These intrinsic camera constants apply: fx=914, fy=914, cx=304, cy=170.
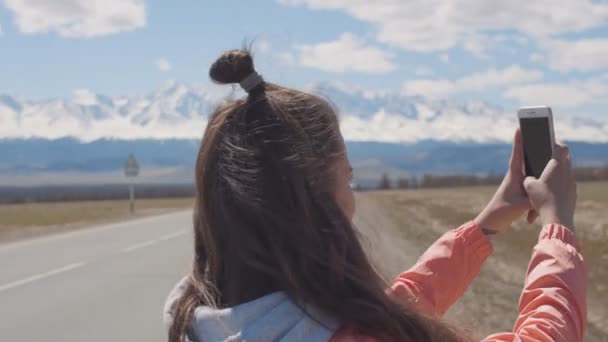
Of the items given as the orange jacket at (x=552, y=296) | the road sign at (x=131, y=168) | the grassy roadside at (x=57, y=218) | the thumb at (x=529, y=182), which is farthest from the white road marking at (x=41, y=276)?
the road sign at (x=131, y=168)

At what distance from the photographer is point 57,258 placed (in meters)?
18.8

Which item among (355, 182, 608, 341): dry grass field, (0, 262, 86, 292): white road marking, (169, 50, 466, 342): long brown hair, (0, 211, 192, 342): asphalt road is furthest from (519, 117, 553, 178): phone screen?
(0, 262, 86, 292): white road marking

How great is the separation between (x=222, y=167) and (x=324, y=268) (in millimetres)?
287

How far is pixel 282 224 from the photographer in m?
1.69

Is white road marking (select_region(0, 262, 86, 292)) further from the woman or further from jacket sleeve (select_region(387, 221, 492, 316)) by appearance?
the woman

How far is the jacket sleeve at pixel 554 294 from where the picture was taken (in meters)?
1.66

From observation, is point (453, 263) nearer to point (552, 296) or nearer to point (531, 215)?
point (531, 215)

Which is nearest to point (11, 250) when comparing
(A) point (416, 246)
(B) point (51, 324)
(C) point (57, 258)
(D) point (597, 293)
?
(C) point (57, 258)

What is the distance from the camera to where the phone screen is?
2.04m

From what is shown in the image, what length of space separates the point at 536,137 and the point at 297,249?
724 millimetres

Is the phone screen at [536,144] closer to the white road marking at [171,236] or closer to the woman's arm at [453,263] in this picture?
the woman's arm at [453,263]

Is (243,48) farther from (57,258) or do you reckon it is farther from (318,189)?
(57,258)

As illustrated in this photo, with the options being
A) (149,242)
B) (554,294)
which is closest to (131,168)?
(149,242)

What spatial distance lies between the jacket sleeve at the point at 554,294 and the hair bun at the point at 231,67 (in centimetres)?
70
